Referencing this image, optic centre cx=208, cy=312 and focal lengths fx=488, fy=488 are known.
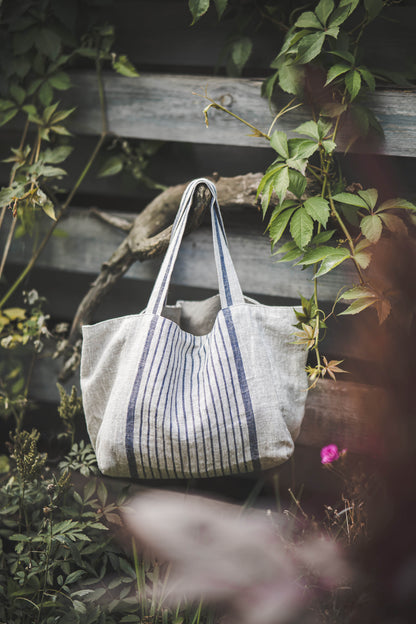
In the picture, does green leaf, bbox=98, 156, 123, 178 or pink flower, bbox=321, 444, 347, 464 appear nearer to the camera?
pink flower, bbox=321, 444, 347, 464

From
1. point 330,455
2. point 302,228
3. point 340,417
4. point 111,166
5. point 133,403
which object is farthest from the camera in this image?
point 111,166

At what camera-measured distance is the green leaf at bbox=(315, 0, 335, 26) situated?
3.48 feet

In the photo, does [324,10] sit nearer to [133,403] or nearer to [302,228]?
[302,228]

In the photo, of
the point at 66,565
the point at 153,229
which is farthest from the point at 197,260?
the point at 66,565

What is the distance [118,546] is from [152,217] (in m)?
0.87

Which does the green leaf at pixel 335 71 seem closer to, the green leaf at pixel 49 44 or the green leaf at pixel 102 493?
the green leaf at pixel 49 44

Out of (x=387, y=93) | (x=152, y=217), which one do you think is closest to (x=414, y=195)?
(x=387, y=93)

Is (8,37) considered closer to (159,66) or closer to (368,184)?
(159,66)

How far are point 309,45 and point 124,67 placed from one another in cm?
56

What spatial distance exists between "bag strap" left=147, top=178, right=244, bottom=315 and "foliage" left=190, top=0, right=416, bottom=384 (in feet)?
0.37

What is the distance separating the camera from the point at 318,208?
1.07 meters

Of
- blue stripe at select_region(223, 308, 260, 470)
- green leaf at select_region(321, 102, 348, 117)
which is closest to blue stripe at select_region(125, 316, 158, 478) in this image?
blue stripe at select_region(223, 308, 260, 470)

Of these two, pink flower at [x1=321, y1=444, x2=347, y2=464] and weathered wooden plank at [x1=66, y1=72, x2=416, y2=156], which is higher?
weathered wooden plank at [x1=66, y1=72, x2=416, y2=156]

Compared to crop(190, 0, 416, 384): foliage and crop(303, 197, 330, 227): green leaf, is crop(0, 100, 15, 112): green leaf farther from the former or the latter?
crop(303, 197, 330, 227): green leaf
